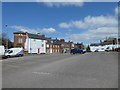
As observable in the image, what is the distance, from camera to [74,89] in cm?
907

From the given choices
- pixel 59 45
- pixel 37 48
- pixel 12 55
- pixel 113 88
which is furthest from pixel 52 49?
pixel 113 88

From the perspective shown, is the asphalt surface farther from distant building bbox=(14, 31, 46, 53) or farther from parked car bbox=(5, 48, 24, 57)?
distant building bbox=(14, 31, 46, 53)

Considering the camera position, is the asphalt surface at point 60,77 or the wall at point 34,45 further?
the wall at point 34,45

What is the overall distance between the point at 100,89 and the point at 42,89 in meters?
2.22

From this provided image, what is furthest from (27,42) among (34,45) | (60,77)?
(60,77)

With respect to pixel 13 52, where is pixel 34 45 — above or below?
above

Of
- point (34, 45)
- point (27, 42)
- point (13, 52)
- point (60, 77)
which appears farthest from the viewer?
point (34, 45)

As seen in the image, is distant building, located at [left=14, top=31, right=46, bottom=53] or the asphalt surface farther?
distant building, located at [left=14, top=31, right=46, bottom=53]

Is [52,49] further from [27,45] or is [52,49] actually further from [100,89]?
[100,89]

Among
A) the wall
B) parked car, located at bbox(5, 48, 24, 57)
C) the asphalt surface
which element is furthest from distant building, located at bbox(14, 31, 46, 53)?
the asphalt surface

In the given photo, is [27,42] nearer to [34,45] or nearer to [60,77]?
[34,45]

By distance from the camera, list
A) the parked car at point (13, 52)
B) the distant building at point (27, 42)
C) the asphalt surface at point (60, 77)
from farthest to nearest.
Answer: the distant building at point (27, 42), the parked car at point (13, 52), the asphalt surface at point (60, 77)

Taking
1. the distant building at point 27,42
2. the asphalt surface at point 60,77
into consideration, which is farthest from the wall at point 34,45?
the asphalt surface at point 60,77

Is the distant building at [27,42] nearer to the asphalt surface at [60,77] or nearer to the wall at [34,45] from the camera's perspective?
the wall at [34,45]
